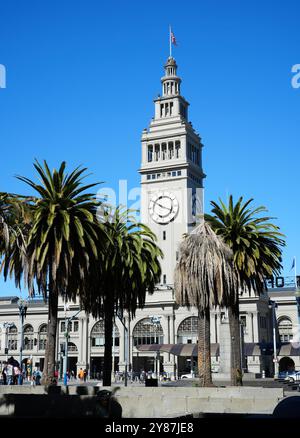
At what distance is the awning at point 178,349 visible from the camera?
90125 mm

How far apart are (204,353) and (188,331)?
64733 millimetres

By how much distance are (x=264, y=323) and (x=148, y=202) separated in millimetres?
33572

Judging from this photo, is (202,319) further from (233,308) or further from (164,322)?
(164,322)

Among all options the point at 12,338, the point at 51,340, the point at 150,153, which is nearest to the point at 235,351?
the point at 51,340

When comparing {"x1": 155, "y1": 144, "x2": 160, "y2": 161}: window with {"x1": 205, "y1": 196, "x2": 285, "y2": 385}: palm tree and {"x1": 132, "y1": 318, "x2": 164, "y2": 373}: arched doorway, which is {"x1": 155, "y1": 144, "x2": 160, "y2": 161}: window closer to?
{"x1": 132, "y1": 318, "x2": 164, "y2": 373}: arched doorway

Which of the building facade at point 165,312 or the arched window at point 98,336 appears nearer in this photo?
the building facade at point 165,312

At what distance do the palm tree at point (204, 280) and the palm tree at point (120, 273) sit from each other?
5.75 metres

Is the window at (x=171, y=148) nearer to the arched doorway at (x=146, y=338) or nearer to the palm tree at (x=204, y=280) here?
the arched doorway at (x=146, y=338)

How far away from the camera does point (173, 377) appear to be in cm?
9425

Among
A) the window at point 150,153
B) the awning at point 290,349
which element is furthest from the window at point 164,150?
the awning at point 290,349

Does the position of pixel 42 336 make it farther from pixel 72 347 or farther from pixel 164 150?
pixel 164 150

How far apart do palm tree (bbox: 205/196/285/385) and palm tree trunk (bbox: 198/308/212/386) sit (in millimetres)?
4002

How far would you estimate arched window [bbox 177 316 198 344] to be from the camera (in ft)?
328
